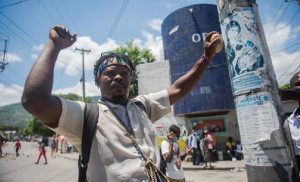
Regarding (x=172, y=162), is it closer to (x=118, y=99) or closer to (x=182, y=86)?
(x=182, y=86)

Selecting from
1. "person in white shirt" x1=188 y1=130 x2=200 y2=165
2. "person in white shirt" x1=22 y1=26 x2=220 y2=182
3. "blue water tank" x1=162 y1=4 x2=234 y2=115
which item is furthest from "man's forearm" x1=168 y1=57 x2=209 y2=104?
"blue water tank" x1=162 y1=4 x2=234 y2=115

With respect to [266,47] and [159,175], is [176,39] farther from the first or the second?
[159,175]

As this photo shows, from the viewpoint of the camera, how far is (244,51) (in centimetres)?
289

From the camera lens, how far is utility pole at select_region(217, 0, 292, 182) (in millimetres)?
2645

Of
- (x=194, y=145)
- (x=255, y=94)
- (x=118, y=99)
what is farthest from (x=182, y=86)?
(x=194, y=145)

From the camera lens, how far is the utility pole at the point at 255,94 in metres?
2.64

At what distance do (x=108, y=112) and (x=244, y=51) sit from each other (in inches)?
71.6

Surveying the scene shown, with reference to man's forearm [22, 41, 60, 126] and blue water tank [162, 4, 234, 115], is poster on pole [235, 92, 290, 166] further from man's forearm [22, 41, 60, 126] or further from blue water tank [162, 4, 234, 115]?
blue water tank [162, 4, 234, 115]

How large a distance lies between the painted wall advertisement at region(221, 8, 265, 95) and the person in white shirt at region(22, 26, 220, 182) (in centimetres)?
97

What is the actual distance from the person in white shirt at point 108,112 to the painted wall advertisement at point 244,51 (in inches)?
38.2

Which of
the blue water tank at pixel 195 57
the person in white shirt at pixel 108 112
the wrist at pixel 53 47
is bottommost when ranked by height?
the person in white shirt at pixel 108 112

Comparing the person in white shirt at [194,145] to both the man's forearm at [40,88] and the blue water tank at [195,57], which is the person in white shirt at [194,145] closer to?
the blue water tank at [195,57]

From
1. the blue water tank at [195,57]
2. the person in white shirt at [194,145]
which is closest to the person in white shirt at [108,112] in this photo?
the person in white shirt at [194,145]

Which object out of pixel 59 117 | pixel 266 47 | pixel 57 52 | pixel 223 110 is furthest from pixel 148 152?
pixel 223 110
